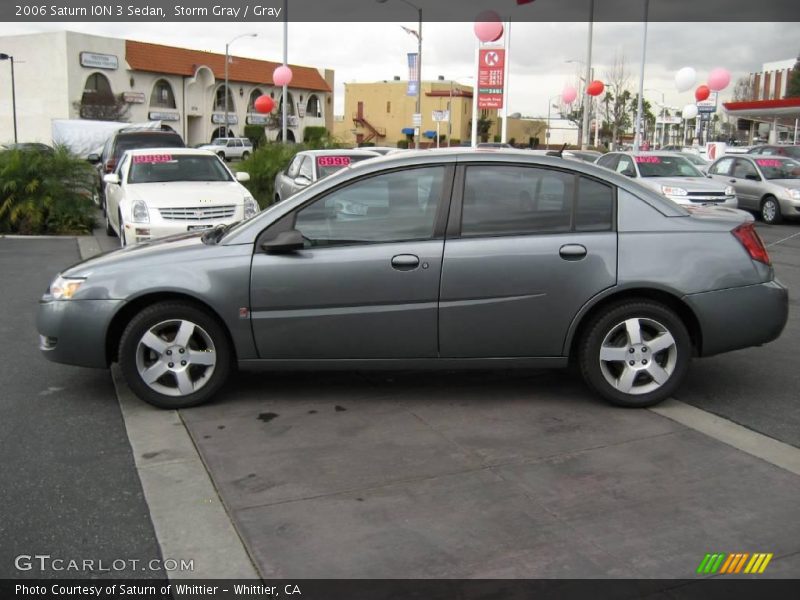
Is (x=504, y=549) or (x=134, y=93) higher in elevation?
(x=134, y=93)

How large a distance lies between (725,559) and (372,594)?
1.52 metres

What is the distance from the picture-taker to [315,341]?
544 cm

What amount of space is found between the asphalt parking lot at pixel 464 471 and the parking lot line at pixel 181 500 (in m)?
0.06

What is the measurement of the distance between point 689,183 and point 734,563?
15053 mm

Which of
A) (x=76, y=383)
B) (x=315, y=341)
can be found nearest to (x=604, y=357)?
(x=315, y=341)

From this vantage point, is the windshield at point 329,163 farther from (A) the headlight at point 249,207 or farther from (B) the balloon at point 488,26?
(B) the balloon at point 488,26

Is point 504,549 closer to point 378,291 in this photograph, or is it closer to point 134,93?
point 378,291

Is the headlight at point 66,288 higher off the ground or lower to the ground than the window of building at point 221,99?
lower

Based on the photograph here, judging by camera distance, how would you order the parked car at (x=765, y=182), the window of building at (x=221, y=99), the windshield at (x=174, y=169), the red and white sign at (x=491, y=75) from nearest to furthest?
the windshield at (x=174, y=169) < the parked car at (x=765, y=182) < the red and white sign at (x=491, y=75) < the window of building at (x=221, y=99)

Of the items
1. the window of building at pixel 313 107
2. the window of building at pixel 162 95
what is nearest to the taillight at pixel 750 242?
the window of building at pixel 162 95

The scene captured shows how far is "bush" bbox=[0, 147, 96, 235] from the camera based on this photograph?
1498 centimetres

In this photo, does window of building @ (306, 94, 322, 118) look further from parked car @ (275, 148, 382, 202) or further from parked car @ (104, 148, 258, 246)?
parked car @ (104, 148, 258, 246)

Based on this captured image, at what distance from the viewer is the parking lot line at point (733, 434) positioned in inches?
184

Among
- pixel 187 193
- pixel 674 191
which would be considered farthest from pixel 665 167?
pixel 187 193
